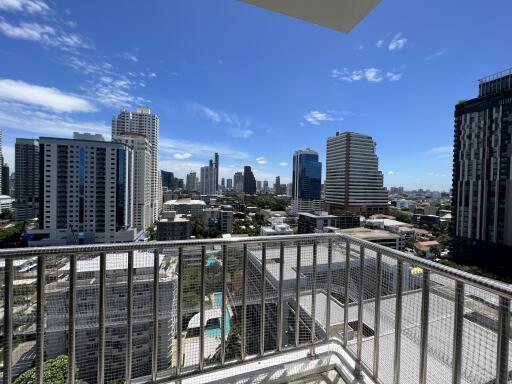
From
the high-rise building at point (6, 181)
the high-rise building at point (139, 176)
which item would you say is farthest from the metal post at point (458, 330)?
the high-rise building at point (6, 181)

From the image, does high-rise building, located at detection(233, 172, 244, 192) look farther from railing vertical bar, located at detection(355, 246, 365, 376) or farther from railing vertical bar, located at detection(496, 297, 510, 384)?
railing vertical bar, located at detection(496, 297, 510, 384)

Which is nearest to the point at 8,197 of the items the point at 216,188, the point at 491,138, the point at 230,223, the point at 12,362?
the point at 230,223

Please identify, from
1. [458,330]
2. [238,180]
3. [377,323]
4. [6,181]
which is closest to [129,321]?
[377,323]

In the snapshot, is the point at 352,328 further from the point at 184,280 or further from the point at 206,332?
the point at 184,280

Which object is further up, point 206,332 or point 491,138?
point 491,138

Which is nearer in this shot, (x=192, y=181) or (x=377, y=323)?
(x=377, y=323)

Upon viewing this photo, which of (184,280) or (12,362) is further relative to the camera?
(184,280)

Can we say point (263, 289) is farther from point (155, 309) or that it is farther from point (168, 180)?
point (168, 180)

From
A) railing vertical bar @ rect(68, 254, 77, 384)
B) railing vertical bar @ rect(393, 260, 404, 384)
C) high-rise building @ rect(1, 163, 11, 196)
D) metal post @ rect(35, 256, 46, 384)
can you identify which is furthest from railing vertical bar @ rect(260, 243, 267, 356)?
high-rise building @ rect(1, 163, 11, 196)
